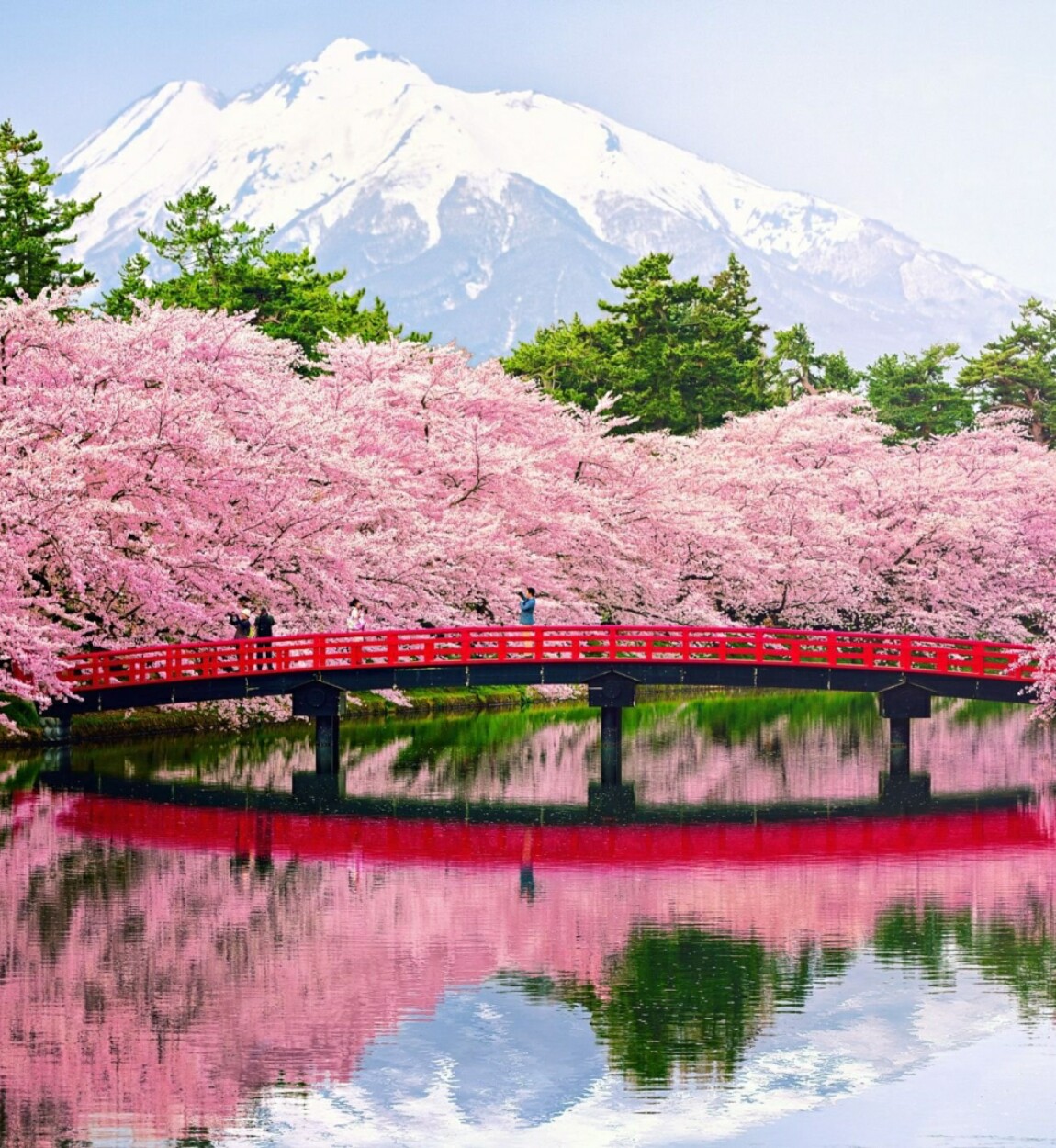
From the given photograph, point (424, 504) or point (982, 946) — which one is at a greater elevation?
point (424, 504)

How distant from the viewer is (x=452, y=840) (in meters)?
33.9

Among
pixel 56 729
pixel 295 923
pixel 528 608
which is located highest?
pixel 528 608

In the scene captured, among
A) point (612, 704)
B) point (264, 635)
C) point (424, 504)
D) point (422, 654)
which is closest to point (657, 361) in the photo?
point (424, 504)

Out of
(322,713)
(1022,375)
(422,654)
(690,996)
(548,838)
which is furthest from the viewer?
(1022,375)

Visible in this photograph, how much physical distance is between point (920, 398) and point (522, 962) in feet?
312

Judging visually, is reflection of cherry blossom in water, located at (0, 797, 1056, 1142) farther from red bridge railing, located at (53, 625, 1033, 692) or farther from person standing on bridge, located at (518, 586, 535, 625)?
person standing on bridge, located at (518, 586, 535, 625)

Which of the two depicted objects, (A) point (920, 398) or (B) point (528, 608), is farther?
(A) point (920, 398)

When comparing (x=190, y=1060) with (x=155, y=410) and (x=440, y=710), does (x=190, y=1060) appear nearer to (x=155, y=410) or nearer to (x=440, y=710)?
(x=155, y=410)

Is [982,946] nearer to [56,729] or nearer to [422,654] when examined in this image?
[422,654]

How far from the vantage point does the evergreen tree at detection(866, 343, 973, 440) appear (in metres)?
112

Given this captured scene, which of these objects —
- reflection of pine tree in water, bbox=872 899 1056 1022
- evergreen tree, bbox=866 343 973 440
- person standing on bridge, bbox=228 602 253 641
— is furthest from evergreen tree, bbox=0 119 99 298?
evergreen tree, bbox=866 343 973 440

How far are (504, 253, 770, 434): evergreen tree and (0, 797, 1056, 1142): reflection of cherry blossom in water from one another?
2173 inches

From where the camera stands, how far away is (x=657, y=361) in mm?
91375

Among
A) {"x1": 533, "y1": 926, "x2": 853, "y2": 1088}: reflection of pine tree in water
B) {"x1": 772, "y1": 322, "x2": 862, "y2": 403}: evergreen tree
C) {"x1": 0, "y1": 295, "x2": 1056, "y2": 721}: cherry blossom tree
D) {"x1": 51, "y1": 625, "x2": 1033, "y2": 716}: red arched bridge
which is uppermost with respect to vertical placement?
{"x1": 772, "y1": 322, "x2": 862, "y2": 403}: evergreen tree
